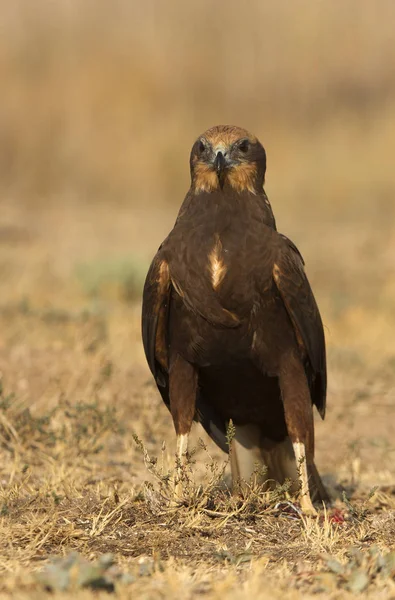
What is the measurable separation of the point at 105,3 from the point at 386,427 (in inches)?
929

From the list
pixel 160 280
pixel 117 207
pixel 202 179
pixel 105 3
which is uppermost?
pixel 105 3

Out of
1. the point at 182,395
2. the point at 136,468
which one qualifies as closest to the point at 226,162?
the point at 182,395

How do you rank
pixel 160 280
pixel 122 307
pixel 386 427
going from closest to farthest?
pixel 160 280, pixel 386 427, pixel 122 307

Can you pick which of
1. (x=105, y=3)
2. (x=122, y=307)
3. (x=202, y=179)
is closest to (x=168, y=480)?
(x=202, y=179)

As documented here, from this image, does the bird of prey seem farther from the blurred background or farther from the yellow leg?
the blurred background

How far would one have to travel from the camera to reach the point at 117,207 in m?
17.9

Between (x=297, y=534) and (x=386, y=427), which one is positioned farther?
(x=386, y=427)

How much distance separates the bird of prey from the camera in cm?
522

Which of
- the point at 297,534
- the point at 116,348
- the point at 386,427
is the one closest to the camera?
the point at 297,534

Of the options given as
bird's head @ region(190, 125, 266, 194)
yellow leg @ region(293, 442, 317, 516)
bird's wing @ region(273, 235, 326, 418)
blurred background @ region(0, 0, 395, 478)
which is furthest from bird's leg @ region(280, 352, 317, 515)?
blurred background @ region(0, 0, 395, 478)

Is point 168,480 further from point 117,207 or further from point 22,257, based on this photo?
point 117,207

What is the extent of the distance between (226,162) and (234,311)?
0.81 metres

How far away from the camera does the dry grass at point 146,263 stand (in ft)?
14.5

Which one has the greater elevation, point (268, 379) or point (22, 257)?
point (22, 257)
